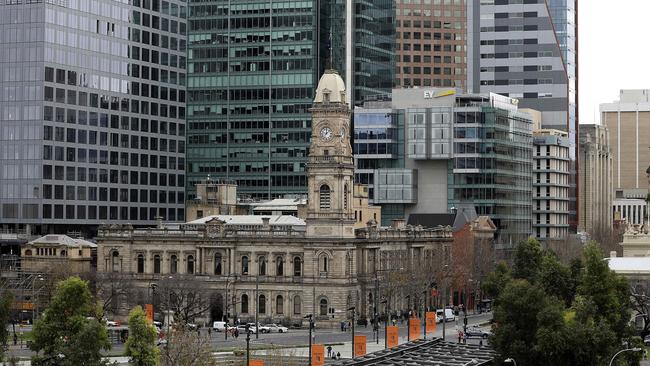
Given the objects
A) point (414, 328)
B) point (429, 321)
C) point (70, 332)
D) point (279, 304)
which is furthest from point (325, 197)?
point (70, 332)

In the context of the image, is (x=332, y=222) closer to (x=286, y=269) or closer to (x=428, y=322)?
(x=286, y=269)

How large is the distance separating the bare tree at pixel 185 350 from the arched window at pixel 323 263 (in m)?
61.3

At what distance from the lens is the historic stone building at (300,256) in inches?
6777

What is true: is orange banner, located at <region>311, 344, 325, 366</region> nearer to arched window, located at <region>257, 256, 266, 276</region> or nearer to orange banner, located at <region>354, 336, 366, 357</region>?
orange banner, located at <region>354, 336, 366, 357</region>

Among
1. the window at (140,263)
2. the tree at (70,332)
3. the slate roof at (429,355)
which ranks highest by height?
the window at (140,263)

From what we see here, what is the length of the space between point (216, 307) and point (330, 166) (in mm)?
21601

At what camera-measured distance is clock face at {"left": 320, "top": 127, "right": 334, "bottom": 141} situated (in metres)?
172

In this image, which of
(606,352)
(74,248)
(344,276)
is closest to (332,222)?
(344,276)

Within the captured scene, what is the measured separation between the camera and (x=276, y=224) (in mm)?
181375

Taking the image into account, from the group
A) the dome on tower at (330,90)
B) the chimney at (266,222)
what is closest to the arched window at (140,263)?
the chimney at (266,222)

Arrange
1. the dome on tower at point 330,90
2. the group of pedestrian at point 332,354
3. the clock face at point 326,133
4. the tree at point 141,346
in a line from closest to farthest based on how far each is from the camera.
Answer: the tree at point 141,346
the group of pedestrian at point 332,354
the clock face at point 326,133
the dome on tower at point 330,90

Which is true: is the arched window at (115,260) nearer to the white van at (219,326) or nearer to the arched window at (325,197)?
the white van at (219,326)

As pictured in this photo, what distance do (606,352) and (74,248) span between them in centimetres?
10324

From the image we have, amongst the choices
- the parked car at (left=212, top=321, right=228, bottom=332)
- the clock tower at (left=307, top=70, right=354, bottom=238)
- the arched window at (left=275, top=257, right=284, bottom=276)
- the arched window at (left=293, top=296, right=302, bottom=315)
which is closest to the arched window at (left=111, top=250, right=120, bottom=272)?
the parked car at (left=212, top=321, right=228, bottom=332)
